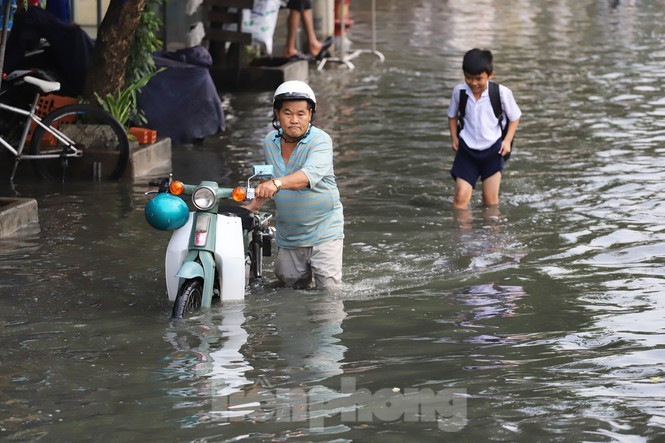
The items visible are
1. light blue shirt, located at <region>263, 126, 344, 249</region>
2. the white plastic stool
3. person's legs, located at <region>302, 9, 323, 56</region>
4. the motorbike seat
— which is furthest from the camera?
the white plastic stool

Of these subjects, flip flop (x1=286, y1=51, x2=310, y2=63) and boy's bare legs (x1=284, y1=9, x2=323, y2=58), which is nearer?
flip flop (x1=286, y1=51, x2=310, y2=63)

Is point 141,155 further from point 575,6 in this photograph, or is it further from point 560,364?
point 575,6

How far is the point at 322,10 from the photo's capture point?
22.0 m

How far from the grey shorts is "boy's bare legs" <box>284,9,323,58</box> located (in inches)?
492

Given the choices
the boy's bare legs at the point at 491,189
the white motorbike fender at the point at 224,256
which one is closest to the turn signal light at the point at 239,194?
the white motorbike fender at the point at 224,256

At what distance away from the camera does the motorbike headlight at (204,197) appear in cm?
673

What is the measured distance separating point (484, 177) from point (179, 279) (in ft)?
13.8

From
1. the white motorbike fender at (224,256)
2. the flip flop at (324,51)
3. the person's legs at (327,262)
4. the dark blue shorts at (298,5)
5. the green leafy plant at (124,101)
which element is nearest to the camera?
the white motorbike fender at (224,256)

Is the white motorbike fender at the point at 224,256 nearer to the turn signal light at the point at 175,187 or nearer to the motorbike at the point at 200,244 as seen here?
the motorbike at the point at 200,244

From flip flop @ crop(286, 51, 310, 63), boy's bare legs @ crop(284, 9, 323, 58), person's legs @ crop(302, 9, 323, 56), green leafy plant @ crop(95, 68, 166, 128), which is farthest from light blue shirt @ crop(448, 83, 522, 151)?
person's legs @ crop(302, 9, 323, 56)

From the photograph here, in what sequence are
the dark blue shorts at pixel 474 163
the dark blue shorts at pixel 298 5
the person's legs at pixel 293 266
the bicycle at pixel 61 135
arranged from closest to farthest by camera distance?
the person's legs at pixel 293 266
the dark blue shorts at pixel 474 163
the bicycle at pixel 61 135
the dark blue shorts at pixel 298 5

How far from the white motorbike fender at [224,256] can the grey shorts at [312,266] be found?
1.86 feet

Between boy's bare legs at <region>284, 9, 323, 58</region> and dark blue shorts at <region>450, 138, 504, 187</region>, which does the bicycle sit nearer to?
dark blue shorts at <region>450, 138, 504, 187</region>

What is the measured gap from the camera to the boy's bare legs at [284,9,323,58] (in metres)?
20.0
